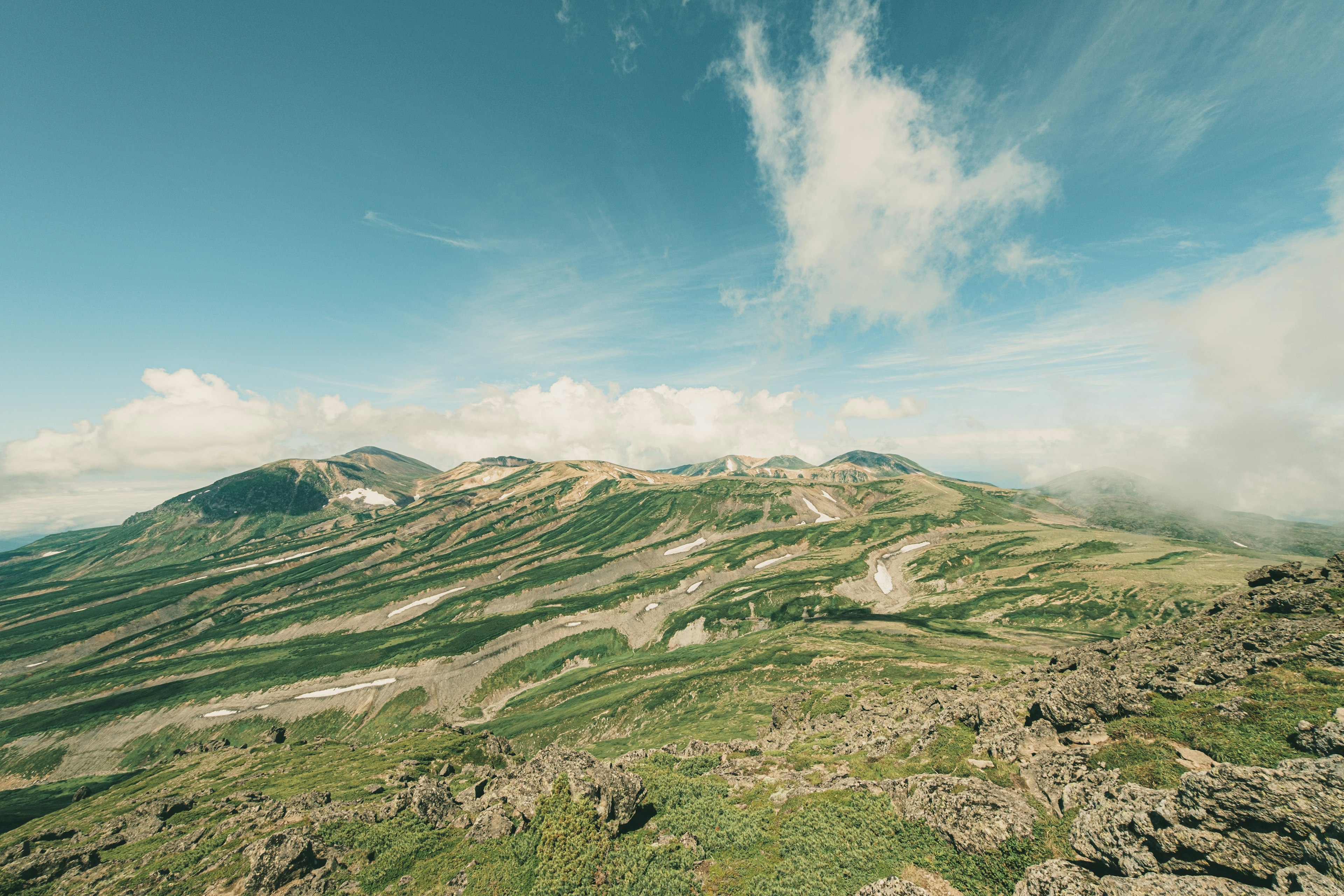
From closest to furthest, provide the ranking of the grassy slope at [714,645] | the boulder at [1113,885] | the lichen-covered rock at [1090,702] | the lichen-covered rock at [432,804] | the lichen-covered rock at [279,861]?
the boulder at [1113,885] < the lichen-covered rock at [279,861] < the lichen-covered rock at [1090,702] < the lichen-covered rock at [432,804] < the grassy slope at [714,645]

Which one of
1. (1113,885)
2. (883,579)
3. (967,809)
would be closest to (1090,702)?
(967,809)

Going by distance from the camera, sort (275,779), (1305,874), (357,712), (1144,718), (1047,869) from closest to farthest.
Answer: (1305,874) → (1047,869) → (1144,718) → (275,779) → (357,712)

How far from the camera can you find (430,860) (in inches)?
1168

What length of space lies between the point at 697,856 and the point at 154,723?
196827mm

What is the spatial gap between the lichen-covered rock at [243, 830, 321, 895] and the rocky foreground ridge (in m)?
0.09

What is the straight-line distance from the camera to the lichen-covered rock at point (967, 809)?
66.9ft

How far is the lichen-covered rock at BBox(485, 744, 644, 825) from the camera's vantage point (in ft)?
91.5

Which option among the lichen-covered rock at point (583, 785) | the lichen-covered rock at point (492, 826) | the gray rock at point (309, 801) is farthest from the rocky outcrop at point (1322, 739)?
the gray rock at point (309, 801)

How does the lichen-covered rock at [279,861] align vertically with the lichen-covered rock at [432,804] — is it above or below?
above

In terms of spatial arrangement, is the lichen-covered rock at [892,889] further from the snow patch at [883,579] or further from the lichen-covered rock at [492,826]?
the snow patch at [883,579]

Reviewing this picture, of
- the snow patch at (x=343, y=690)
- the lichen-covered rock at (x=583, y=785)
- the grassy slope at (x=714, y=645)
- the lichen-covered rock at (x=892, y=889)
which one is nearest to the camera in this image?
the lichen-covered rock at (x=892, y=889)

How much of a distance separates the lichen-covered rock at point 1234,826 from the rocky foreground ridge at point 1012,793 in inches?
2.2

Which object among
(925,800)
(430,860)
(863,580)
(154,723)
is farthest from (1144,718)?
(154,723)

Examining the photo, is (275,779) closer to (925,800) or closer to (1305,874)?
(925,800)
